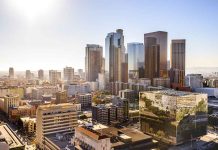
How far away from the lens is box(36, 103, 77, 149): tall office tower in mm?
30333

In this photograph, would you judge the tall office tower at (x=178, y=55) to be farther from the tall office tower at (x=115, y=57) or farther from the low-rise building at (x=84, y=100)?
the low-rise building at (x=84, y=100)

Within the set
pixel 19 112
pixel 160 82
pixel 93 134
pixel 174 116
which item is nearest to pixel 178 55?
pixel 160 82

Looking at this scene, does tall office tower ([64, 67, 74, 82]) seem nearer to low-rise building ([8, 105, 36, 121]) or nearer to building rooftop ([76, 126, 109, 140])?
low-rise building ([8, 105, 36, 121])

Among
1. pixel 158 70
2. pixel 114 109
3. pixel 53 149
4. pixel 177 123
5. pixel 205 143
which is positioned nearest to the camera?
pixel 53 149

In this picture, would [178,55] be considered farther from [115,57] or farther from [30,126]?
[30,126]

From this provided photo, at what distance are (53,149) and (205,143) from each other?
693 inches

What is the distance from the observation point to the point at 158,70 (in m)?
83.4

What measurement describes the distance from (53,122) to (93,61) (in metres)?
72.0

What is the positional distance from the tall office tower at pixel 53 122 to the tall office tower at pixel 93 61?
67.3m

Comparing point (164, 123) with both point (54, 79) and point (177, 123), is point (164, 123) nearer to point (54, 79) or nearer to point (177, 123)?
point (177, 123)

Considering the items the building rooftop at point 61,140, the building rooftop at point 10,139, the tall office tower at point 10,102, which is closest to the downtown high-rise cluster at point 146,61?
the tall office tower at point 10,102

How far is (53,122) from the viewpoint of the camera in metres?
31.2

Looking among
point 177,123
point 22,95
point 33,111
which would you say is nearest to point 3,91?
point 22,95

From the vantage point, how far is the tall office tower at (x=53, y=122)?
1194 inches
